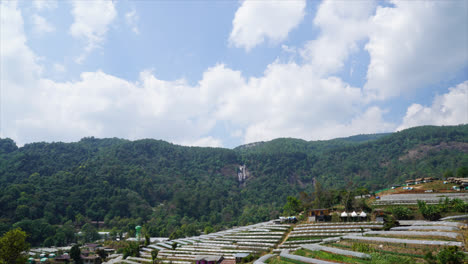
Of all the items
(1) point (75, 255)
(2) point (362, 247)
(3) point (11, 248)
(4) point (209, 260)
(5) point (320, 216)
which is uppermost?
(2) point (362, 247)

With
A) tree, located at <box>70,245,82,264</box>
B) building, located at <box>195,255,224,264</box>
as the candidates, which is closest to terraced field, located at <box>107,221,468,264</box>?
building, located at <box>195,255,224,264</box>

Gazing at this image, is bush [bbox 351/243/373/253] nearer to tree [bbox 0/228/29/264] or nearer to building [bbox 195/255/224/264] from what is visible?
building [bbox 195/255/224/264]

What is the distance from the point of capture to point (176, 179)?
484ft

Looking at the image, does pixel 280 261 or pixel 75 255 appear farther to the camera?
pixel 75 255

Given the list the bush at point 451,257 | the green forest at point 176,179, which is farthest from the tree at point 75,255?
the bush at point 451,257

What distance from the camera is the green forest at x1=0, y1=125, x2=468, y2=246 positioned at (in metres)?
81.7

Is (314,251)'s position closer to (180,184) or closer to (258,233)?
(258,233)

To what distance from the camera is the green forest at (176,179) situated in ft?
268

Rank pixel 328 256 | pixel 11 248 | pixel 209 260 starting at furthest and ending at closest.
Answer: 1. pixel 11 248
2. pixel 209 260
3. pixel 328 256

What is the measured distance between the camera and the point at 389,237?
2456 centimetres

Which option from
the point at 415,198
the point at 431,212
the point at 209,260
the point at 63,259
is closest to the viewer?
the point at 209,260

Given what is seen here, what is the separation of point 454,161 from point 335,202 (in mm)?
81305

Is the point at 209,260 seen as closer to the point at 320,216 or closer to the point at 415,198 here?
the point at 320,216

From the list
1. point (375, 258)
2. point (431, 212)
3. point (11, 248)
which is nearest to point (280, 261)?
Answer: point (375, 258)
